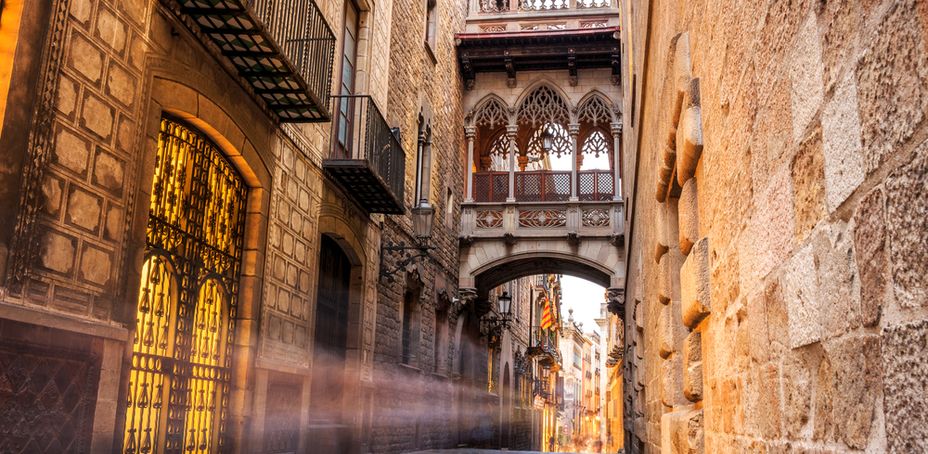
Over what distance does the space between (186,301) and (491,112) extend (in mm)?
14277

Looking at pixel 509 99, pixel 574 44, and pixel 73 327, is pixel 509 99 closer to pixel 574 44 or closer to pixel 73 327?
pixel 574 44

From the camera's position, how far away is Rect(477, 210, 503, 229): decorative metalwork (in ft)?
64.6

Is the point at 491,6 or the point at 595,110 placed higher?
the point at 491,6

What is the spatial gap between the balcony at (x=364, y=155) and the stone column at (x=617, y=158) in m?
8.07

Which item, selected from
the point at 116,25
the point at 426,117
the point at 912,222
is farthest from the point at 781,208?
the point at 426,117

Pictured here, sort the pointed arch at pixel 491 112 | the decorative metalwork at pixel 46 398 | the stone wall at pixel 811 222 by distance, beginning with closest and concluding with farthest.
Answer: the stone wall at pixel 811 222, the decorative metalwork at pixel 46 398, the pointed arch at pixel 491 112

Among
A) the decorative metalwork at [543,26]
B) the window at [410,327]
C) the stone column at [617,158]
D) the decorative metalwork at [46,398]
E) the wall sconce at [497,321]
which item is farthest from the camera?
the wall sconce at [497,321]

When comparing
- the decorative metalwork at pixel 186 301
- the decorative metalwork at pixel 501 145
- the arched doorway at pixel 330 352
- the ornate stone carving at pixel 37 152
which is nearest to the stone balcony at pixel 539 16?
the decorative metalwork at pixel 501 145

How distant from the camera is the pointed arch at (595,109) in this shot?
20.0 m

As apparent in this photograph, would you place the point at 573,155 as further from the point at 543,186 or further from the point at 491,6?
the point at 491,6

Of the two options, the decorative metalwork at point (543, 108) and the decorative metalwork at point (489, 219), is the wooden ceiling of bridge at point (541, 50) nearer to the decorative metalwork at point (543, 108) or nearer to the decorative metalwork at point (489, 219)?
the decorative metalwork at point (543, 108)

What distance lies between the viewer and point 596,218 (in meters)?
19.2

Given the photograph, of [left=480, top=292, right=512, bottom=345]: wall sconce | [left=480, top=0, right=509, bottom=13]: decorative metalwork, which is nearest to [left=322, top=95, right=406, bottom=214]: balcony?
[left=480, top=0, right=509, bottom=13]: decorative metalwork

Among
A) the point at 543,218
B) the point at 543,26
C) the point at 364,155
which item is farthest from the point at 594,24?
the point at 364,155
